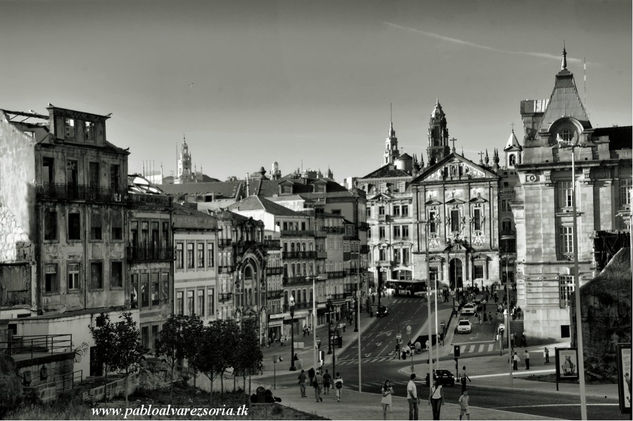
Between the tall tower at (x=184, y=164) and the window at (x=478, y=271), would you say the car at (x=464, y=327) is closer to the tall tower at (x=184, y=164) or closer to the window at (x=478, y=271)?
the tall tower at (x=184, y=164)

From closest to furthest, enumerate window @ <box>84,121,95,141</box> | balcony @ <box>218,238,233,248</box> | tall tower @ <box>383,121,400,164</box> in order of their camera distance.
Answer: window @ <box>84,121,95,141</box> → balcony @ <box>218,238,233,248</box> → tall tower @ <box>383,121,400,164</box>

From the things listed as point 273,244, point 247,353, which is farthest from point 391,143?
point 247,353

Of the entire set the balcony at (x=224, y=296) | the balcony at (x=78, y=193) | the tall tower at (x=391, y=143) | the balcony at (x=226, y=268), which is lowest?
the balcony at (x=224, y=296)

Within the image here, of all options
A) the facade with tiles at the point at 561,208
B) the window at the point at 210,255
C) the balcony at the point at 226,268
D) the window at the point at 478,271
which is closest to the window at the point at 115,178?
the window at the point at 210,255

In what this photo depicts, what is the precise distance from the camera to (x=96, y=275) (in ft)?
148

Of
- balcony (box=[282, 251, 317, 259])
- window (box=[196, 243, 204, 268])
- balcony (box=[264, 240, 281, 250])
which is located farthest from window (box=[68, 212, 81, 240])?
balcony (box=[282, 251, 317, 259])

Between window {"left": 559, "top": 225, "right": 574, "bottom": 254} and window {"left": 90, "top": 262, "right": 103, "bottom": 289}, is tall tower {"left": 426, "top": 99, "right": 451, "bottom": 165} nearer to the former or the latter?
window {"left": 559, "top": 225, "right": 574, "bottom": 254}

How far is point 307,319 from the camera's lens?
78.4 meters

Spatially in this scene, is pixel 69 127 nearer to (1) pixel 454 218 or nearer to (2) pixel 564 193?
(2) pixel 564 193

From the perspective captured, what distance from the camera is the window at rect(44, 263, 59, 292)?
42188 mm

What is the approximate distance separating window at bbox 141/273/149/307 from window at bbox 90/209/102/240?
12.5ft

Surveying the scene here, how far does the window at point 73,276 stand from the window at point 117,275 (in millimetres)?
2364

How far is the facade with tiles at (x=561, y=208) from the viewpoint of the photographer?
2377 inches

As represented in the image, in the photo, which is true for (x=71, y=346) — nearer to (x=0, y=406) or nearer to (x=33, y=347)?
(x=33, y=347)
